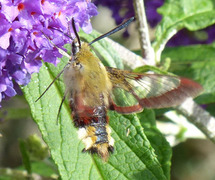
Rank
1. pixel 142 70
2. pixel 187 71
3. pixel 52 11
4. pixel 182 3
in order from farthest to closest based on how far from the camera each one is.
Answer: pixel 187 71 < pixel 182 3 < pixel 142 70 < pixel 52 11

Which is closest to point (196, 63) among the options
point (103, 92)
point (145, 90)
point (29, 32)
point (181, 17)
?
point (181, 17)

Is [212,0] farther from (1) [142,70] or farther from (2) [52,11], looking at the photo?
(2) [52,11]

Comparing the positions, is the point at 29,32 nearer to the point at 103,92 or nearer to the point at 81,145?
the point at 103,92

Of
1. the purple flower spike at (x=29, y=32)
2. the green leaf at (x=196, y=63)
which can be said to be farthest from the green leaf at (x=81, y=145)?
the green leaf at (x=196, y=63)

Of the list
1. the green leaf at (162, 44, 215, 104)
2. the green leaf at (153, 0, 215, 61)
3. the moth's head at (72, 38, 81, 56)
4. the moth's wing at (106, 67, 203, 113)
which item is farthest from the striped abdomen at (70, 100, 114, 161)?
the green leaf at (162, 44, 215, 104)

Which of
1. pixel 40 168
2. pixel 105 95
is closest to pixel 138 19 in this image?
pixel 105 95

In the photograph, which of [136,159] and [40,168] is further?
[40,168]

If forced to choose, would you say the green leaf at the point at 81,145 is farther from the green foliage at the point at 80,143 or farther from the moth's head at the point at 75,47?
the moth's head at the point at 75,47

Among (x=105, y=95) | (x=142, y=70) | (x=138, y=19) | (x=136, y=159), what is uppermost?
(x=138, y=19)
